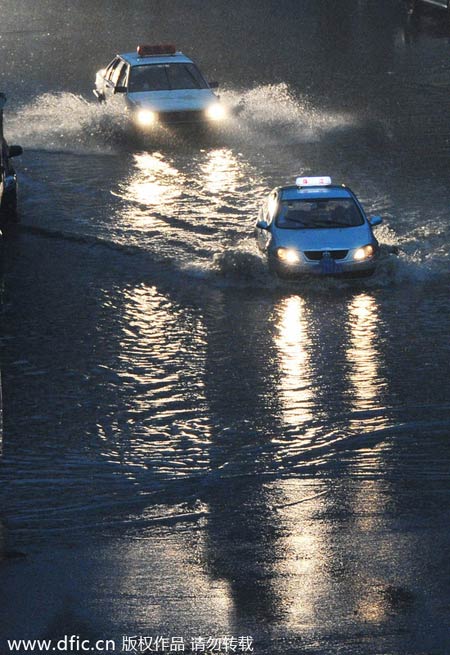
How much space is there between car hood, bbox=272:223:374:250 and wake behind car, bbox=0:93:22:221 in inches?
166

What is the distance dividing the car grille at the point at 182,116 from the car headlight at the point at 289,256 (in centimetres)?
935

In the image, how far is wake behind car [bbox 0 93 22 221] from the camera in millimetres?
20469

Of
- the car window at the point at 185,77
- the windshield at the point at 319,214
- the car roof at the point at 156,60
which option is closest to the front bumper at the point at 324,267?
the windshield at the point at 319,214

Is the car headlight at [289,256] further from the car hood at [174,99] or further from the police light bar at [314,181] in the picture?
the car hood at [174,99]

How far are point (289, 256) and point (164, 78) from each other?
35.3ft

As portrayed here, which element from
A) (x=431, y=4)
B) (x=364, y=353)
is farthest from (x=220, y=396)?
(x=431, y=4)

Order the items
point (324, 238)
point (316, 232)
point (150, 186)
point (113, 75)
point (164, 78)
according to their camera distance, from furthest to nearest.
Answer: point (113, 75) → point (164, 78) → point (150, 186) → point (316, 232) → point (324, 238)

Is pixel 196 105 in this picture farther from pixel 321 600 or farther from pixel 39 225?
pixel 321 600

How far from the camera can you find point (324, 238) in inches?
719

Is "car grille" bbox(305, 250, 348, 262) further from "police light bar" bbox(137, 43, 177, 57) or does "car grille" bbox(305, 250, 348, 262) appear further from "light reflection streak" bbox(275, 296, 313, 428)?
"police light bar" bbox(137, 43, 177, 57)

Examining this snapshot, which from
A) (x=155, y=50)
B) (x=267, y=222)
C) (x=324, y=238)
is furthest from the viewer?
(x=155, y=50)

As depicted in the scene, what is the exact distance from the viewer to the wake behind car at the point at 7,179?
2047cm

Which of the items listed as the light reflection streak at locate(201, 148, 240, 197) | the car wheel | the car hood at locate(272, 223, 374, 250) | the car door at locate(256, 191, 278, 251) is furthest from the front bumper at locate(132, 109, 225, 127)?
the car hood at locate(272, 223, 374, 250)

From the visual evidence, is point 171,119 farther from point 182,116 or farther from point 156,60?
point 156,60
